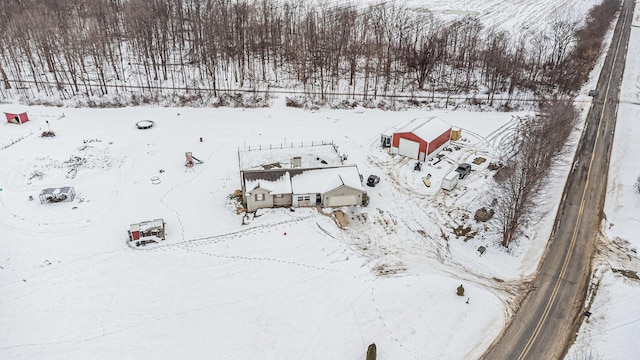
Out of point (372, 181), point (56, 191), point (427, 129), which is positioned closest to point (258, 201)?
point (372, 181)

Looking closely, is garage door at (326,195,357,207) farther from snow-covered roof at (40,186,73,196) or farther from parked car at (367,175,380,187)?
snow-covered roof at (40,186,73,196)

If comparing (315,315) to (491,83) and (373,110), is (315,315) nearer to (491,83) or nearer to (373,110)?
(373,110)

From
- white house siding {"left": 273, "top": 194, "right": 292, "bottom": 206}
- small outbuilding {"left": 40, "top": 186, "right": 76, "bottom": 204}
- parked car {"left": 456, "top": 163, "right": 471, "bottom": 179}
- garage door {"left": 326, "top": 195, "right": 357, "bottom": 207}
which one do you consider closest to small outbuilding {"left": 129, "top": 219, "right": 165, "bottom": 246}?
small outbuilding {"left": 40, "top": 186, "right": 76, "bottom": 204}

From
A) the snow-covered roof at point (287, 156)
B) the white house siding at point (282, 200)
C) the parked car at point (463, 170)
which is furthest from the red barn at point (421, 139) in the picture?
the white house siding at point (282, 200)

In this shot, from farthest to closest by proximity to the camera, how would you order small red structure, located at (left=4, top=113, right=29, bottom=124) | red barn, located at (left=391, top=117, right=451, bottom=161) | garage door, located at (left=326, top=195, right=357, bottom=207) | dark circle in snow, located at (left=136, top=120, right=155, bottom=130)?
dark circle in snow, located at (left=136, top=120, right=155, bottom=130), small red structure, located at (left=4, top=113, right=29, bottom=124), red barn, located at (left=391, top=117, right=451, bottom=161), garage door, located at (left=326, top=195, right=357, bottom=207)

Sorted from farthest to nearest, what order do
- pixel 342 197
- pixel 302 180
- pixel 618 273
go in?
pixel 302 180, pixel 342 197, pixel 618 273

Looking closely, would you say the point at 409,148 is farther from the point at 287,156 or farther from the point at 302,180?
the point at 302,180

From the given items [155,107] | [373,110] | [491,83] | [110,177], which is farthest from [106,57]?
[491,83]
